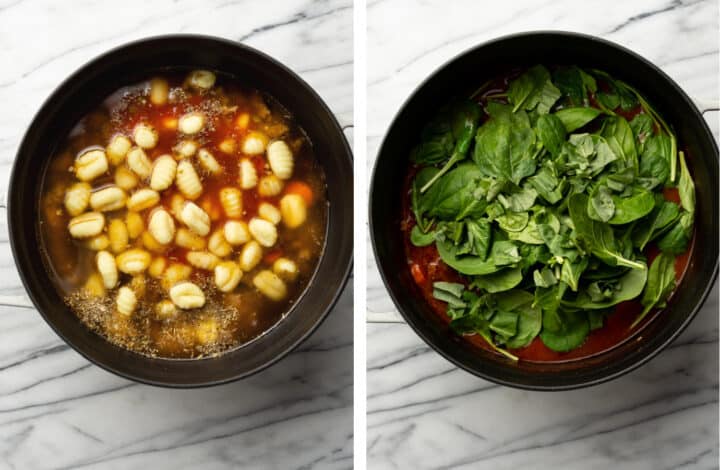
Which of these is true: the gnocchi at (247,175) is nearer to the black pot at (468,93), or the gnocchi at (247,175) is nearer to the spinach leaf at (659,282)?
the black pot at (468,93)

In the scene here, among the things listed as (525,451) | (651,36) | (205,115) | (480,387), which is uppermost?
Result: (651,36)

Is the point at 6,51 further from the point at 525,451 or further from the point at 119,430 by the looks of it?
the point at 525,451

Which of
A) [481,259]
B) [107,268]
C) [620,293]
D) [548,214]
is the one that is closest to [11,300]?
[107,268]

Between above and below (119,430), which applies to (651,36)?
above

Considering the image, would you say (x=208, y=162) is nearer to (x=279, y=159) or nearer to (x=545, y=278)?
(x=279, y=159)

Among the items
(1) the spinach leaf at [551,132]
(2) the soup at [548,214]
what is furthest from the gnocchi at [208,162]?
(1) the spinach leaf at [551,132]

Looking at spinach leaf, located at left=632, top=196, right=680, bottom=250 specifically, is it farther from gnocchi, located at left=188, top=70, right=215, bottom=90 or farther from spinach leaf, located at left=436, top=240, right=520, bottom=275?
gnocchi, located at left=188, top=70, right=215, bottom=90

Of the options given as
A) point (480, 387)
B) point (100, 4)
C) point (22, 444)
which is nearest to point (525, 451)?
point (480, 387)
